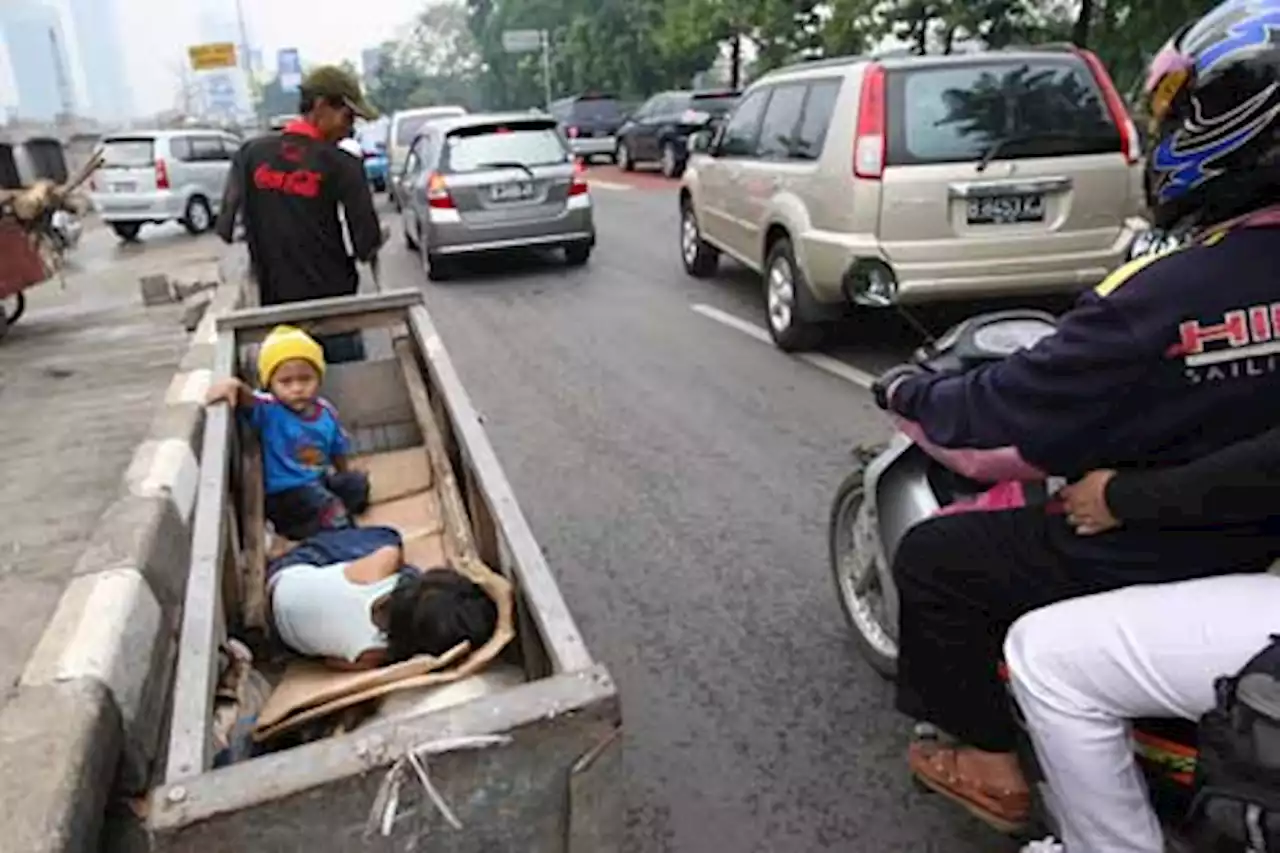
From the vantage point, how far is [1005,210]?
6.47 m

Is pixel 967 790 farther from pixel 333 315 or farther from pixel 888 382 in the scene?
pixel 333 315

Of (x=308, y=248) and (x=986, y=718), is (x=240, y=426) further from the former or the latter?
(x=986, y=718)

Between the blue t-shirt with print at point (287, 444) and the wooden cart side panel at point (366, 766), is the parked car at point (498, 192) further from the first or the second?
the wooden cart side panel at point (366, 766)

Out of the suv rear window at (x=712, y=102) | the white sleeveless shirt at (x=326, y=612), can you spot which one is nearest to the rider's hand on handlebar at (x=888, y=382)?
the white sleeveless shirt at (x=326, y=612)

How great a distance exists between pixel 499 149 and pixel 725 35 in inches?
835

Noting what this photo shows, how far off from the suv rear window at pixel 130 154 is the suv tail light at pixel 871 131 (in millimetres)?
15892

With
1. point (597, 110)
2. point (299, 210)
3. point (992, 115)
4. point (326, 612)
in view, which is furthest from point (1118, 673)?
point (597, 110)

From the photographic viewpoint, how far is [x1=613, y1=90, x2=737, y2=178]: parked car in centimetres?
2277

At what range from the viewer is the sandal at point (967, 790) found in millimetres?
2422

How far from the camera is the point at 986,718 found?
2455mm

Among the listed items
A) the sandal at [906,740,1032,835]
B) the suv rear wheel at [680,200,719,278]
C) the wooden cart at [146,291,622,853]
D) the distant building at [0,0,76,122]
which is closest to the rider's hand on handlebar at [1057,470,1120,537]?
the sandal at [906,740,1032,835]

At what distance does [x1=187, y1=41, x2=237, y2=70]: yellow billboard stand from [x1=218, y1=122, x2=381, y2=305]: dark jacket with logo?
151 ft

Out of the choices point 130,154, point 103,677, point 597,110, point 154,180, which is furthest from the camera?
point 597,110

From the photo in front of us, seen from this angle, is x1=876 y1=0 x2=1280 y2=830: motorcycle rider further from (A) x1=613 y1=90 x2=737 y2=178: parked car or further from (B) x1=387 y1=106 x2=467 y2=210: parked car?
(A) x1=613 y1=90 x2=737 y2=178: parked car
